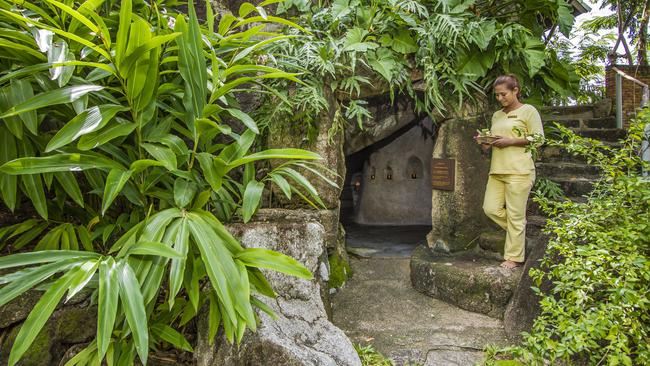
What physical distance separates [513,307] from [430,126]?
398cm

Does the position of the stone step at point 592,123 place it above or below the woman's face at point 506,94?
above

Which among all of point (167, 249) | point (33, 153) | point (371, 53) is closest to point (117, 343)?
point (167, 249)

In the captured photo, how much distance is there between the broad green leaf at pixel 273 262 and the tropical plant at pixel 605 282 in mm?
1160

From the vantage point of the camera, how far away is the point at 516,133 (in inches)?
133

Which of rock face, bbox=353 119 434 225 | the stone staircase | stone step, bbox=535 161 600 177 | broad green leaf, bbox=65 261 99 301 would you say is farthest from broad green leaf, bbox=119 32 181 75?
rock face, bbox=353 119 434 225

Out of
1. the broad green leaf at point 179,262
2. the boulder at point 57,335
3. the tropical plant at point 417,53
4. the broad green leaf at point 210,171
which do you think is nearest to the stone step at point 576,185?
the tropical plant at point 417,53

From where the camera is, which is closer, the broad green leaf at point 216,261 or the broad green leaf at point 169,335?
the broad green leaf at point 216,261

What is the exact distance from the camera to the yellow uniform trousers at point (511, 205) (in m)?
3.48

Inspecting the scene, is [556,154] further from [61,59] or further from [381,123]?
[61,59]

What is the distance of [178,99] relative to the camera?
239 cm

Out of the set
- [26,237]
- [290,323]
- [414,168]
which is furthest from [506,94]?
[414,168]

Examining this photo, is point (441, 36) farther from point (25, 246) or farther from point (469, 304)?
point (25, 246)

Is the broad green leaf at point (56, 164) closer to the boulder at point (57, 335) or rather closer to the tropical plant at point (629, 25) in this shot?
the boulder at point (57, 335)

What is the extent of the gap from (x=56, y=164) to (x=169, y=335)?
963mm
